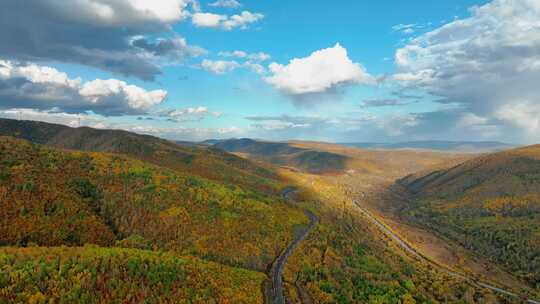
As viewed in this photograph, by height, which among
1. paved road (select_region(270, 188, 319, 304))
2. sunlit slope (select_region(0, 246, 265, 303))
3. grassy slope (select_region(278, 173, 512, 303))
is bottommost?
grassy slope (select_region(278, 173, 512, 303))

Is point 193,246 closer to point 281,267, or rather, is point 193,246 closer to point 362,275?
point 281,267

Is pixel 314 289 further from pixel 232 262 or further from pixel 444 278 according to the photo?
pixel 444 278

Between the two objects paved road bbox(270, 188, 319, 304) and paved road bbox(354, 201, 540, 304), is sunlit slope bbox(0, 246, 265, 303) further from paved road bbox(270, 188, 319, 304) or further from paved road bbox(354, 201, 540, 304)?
paved road bbox(354, 201, 540, 304)

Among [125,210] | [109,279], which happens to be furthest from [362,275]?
[125,210]

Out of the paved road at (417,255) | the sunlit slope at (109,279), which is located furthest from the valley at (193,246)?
the paved road at (417,255)

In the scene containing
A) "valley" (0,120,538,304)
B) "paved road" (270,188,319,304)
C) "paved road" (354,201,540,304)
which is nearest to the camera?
"valley" (0,120,538,304)

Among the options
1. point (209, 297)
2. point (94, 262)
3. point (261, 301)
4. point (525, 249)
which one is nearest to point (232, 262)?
point (261, 301)

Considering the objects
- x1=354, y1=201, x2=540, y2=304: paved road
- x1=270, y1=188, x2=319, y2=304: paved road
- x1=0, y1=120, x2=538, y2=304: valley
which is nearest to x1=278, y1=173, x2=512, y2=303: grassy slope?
x1=0, y1=120, x2=538, y2=304: valley
